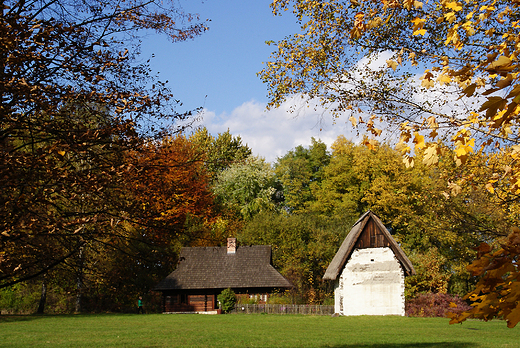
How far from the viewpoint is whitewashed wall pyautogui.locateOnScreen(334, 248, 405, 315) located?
28.1 metres

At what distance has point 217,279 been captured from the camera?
34.2 metres

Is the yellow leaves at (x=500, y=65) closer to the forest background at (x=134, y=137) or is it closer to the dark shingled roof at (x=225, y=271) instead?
the forest background at (x=134, y=137)

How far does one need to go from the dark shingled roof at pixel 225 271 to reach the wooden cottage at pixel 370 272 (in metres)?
5.17

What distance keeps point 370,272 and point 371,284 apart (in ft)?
2.44

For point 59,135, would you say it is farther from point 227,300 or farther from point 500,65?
point 227,300

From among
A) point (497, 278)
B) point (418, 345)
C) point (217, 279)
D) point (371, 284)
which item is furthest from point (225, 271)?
point (497, 278)

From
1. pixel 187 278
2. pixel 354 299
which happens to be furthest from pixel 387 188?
pixel 187 278

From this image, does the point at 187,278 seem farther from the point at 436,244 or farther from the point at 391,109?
the point at 391,109

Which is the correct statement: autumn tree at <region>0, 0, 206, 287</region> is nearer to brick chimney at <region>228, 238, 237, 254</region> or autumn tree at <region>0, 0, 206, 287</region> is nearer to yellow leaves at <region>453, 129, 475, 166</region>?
yellow leaves at <region>453, 129, 475, 166</region>

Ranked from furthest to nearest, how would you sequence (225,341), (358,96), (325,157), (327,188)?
(325,157) → (327,188) → (225,341) → (358,96)

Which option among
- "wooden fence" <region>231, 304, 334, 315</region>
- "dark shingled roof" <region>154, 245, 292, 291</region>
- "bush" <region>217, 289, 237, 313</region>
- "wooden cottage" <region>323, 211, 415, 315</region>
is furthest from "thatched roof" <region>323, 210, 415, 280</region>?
"bush" <region>217, 289, 237, 313</region>

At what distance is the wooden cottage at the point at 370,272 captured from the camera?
92.5ft

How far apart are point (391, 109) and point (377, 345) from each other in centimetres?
787

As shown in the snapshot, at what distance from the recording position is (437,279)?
96.0 ft
